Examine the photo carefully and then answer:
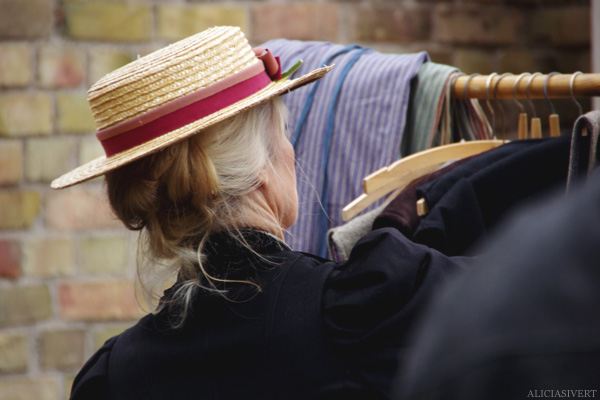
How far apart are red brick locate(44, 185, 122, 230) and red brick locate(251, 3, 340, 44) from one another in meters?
0.62

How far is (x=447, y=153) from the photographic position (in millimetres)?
1165

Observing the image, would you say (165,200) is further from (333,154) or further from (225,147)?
(333,154)

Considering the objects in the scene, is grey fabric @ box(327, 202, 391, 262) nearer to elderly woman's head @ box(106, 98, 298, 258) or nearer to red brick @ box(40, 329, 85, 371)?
elderly woman's head @ box(106, 98, 298, 258)

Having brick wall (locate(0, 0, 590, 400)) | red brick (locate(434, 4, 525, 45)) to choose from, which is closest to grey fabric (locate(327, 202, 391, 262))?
brick wall (locate(0, 0, 590, 400))

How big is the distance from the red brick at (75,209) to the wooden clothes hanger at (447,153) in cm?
92

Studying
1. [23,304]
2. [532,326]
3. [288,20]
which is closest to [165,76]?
[532,326]

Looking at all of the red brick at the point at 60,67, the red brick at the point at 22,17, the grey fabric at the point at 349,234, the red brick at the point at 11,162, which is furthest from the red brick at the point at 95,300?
the grey fabric at the point at 349,234

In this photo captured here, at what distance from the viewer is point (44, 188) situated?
1828 mm

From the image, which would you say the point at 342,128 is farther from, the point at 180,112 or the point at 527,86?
the point at 180,112

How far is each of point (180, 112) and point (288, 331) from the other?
316mm

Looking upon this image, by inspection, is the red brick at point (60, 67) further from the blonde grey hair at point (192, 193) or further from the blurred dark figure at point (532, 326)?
the blurred dark figure at point (532, 326)

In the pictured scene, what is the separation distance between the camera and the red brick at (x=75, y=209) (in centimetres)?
183

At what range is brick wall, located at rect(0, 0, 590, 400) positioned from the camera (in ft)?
5.94

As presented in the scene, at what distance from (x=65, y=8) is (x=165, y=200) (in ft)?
3.91
